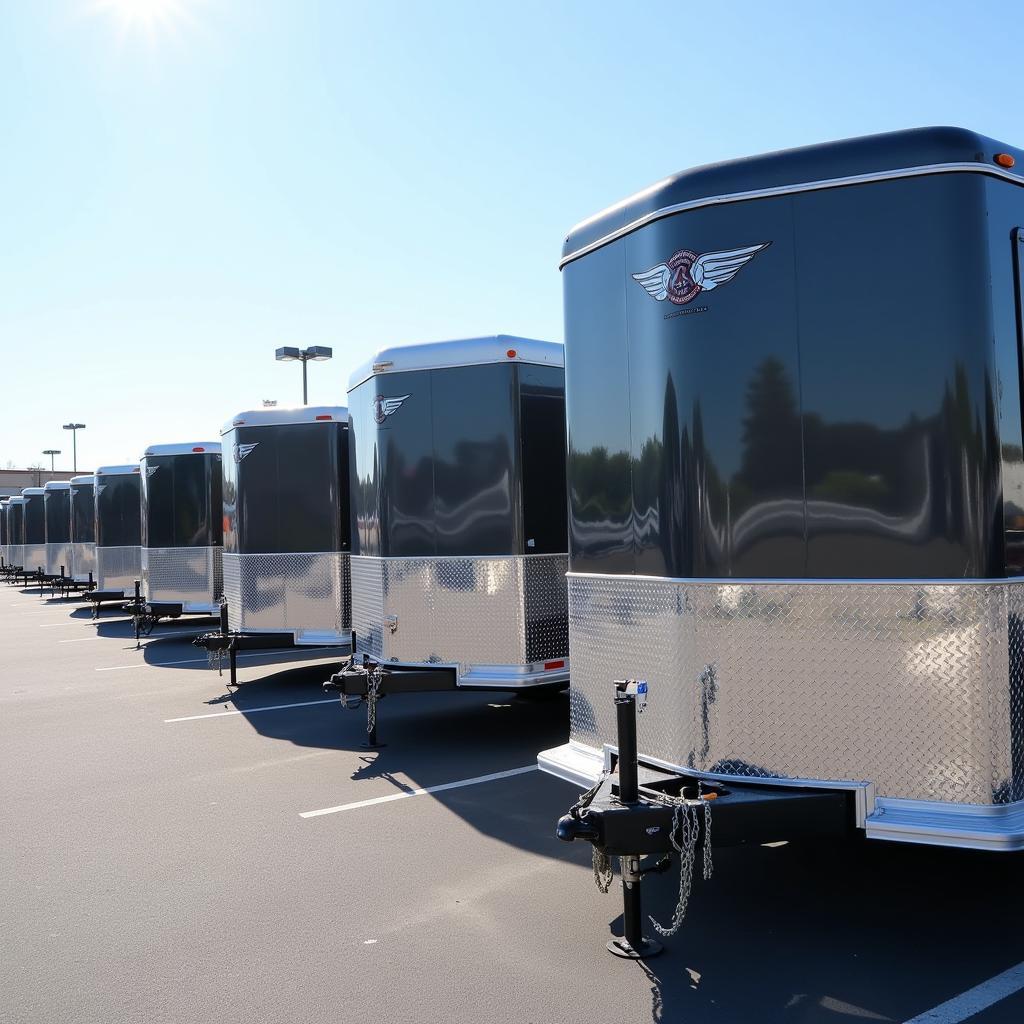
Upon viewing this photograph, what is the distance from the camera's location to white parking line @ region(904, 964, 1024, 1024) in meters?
3.42

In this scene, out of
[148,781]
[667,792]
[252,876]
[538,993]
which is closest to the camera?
[538,993]

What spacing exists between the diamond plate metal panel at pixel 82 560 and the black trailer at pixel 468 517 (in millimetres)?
19739

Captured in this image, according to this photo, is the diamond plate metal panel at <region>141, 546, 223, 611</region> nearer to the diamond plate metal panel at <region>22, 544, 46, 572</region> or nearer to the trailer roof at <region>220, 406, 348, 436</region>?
the trailer roof at <region>220, 406, 348, 436</region>

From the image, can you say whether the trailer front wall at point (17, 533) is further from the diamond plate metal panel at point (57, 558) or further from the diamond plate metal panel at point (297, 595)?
the diamond plate metal panel at point (297, 595)

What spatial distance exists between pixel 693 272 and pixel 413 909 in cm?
332

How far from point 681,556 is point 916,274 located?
158 centimetres

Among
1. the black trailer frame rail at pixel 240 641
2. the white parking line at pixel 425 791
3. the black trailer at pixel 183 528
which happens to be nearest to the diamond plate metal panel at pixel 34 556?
the black trailer at pixel 183 528

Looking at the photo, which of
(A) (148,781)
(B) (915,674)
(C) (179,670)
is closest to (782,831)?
(B) (915,674)

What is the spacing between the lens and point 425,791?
6.66 meters

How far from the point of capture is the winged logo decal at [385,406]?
25.7 feet

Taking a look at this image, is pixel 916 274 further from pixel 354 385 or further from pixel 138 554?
pixel 138 554

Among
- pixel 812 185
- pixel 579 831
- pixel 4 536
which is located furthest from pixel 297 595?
pixel 4 536

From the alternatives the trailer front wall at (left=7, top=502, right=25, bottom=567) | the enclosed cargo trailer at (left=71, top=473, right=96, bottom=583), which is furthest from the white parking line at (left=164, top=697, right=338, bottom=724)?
the trailer front wall at (left=7, top=502, right=25, bottom=567)

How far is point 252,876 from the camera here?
5.14 meters
